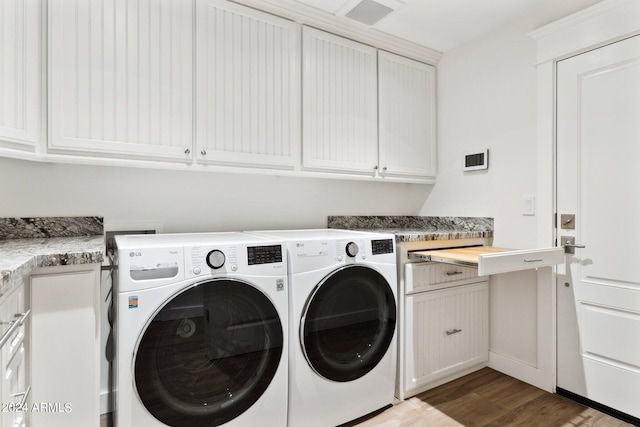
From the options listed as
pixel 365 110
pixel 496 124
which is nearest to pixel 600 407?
pixel 496 124

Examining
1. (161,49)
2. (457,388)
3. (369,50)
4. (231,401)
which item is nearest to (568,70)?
(369,50)

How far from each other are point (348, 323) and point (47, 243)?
143 centimetres

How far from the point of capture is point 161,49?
5.71ft

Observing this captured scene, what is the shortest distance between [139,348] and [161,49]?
4.63 ft

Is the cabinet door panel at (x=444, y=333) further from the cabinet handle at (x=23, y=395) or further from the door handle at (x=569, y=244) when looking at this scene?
the cabinet handle at (x=23, y=395)

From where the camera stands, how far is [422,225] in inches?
117

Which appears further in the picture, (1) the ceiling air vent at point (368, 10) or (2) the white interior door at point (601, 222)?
(1) the ceiling air vent at point (368, 10)

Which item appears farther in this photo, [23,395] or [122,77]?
[122,77]

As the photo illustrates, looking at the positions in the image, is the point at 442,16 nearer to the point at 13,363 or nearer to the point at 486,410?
the point at 486,410

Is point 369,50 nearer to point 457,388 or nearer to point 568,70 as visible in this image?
point 568,70

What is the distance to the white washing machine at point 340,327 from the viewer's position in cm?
163

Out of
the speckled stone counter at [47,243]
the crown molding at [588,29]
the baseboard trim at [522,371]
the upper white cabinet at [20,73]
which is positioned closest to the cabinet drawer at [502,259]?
the baseboard trim at [522,371]

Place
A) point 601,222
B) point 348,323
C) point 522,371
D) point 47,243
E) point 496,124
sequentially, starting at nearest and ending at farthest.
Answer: point 47,243, point 348,323, point 601,222, point 522,371, point 496,124

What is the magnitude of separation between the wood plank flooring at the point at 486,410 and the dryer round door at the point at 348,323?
1.13 ft
